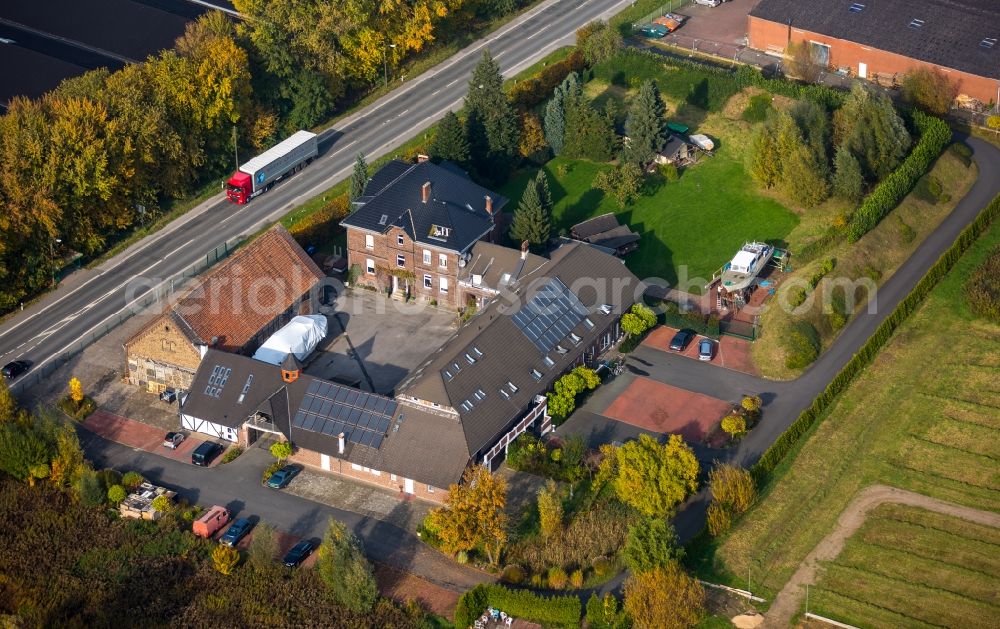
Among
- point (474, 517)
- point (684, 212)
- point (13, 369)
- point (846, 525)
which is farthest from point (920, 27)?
point (13, 369)

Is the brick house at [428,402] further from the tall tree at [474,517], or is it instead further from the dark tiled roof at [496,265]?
the tall tree at [474,517]

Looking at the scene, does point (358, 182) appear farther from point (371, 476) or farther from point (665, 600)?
point (665, 600)

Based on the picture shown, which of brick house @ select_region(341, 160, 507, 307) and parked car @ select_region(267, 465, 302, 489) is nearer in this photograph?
parked car @ select_region(267, 465, 302, 489)

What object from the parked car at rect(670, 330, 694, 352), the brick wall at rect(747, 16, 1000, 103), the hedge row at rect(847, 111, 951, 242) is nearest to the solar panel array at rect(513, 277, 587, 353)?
the parked car at rect(670, 330, 694, 352)

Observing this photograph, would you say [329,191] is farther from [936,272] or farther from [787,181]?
[936,272]

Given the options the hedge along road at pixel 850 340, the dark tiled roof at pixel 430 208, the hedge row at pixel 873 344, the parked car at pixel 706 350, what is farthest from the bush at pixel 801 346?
the dark tiled roof at pixel 430 208

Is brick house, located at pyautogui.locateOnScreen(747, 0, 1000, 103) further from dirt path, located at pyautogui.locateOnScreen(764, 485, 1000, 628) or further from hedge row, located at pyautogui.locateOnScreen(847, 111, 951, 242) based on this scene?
dirt path, located at pyautogui.locateOnScreen(764, 485, 1000, 628)
